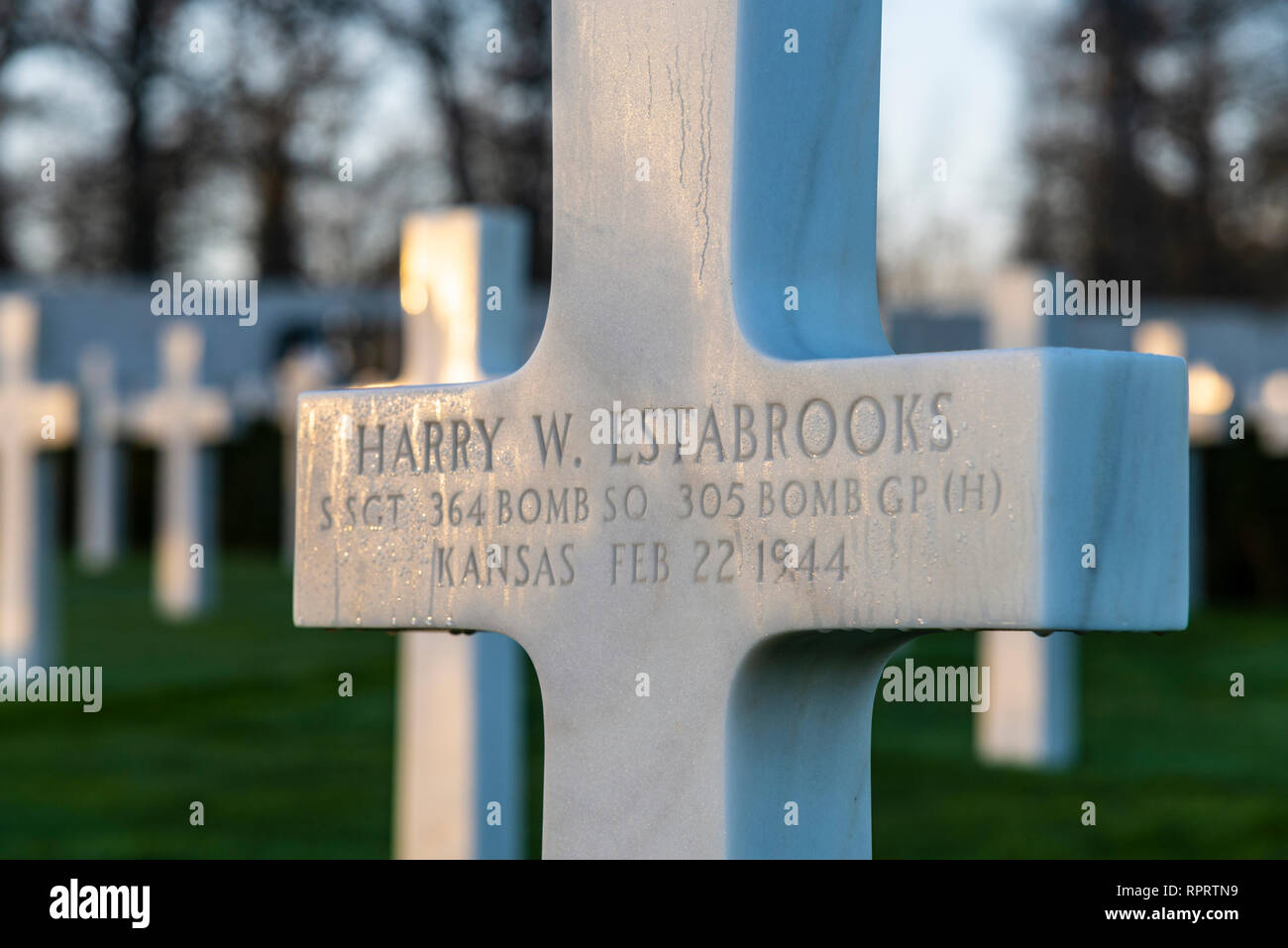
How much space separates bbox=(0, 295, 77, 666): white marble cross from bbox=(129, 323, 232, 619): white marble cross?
2666 mm

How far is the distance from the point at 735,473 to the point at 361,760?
5.20 m

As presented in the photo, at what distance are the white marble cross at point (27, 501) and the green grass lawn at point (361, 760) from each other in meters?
0.49

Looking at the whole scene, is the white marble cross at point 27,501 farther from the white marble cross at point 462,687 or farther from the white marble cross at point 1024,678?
the white marble cross at point 1024,678

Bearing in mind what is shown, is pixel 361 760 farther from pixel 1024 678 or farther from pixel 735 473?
pixel 735 473

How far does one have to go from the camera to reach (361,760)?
23.5 feet

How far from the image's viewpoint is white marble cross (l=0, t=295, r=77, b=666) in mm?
8328

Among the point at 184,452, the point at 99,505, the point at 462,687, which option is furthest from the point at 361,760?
the point at 99,505

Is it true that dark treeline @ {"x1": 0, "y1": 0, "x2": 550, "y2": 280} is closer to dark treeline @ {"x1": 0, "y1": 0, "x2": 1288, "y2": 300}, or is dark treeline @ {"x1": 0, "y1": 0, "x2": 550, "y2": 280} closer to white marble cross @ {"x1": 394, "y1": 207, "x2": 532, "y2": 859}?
dark treeline @ {"x1": 0, "y1": 0, "x2": 1288, "y2": 300}

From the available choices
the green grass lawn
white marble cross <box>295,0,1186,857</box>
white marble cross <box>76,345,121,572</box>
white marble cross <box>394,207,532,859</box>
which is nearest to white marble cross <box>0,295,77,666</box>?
the green grass lawn

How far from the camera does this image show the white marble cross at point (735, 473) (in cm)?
201
